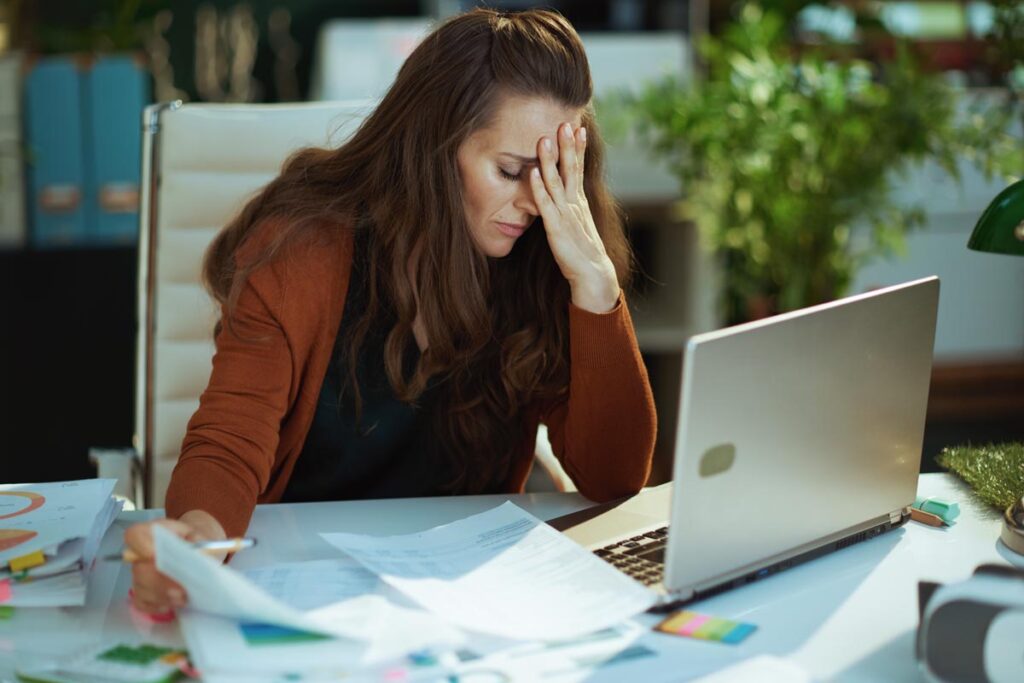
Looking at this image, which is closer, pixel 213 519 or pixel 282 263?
pixel 213 519

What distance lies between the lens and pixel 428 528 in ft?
4.06

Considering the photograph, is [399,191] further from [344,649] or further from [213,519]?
[344,649]

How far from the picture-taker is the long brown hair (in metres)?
1.37

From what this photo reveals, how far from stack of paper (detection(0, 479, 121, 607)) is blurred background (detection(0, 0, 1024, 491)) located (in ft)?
5.58

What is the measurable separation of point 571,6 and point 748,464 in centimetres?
273

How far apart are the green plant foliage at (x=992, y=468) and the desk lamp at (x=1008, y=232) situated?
0.26 feet

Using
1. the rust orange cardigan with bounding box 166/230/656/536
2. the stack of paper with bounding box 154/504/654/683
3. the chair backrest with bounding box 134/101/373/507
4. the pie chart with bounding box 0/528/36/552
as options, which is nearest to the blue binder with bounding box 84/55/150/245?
the chair backrest with bounding box 134/101/373/507

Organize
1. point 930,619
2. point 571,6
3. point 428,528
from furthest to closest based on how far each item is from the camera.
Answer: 1. point 571,6
2. point 428,528
3. point 930,619

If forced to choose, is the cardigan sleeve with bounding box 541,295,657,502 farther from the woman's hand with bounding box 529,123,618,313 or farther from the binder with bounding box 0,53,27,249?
the binder with bounding box 0,53,27,249

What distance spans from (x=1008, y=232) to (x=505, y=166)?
1.73 feet

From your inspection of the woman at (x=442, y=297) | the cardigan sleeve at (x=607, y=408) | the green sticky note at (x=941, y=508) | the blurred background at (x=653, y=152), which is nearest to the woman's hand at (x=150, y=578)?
the woman at (x=442, y=297)

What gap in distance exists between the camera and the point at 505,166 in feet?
4.51

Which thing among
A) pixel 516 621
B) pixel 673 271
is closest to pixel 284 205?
pixel 516 621

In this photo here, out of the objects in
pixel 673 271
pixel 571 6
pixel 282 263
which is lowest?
pixel 673 271
